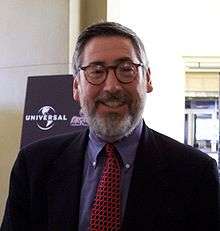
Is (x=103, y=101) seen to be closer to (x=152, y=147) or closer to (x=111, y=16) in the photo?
(x=152, y=147)

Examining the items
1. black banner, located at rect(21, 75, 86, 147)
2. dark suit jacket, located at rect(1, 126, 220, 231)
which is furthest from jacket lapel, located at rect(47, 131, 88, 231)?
black banner, located at rect(21, 75, 86, 147)

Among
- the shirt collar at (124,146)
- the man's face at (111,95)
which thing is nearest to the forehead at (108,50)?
the man's face at (111,95)

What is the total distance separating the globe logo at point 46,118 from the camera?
7.67ft

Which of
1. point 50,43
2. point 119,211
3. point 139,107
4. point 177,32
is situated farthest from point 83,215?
point 177,32

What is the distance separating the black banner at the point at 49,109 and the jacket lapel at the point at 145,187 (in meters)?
1.00

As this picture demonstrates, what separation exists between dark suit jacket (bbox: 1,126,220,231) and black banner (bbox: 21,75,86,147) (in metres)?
0.91

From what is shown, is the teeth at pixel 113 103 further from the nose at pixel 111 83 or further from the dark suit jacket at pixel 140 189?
the dark suit jacket at pixel 140 189

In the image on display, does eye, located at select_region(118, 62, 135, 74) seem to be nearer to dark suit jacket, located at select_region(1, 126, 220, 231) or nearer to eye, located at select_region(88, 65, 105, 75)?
eye, located at select_region(88, 65, 105, 75)

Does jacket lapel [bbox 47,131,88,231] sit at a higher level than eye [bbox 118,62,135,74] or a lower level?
lower

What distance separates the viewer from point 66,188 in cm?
126

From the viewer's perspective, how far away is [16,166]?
1363mm

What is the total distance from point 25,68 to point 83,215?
6.08ft

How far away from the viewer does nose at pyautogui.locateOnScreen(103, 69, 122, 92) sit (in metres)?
1.21

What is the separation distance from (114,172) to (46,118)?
46.1 inches
